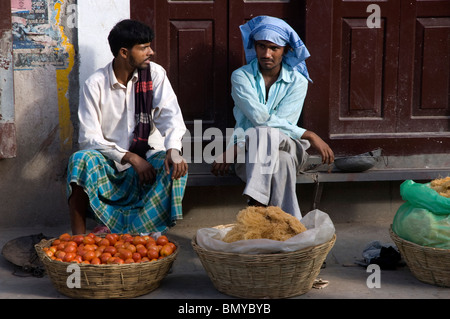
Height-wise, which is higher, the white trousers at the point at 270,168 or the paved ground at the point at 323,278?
the white trousers at the point at 270,168

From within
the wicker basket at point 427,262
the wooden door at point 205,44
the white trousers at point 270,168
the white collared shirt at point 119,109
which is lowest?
the wicker basket at point 427,262

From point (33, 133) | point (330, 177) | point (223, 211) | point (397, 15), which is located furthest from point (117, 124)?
point (397, 15)

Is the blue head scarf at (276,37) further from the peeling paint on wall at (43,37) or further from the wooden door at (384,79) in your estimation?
the peeling paint on wall at (43,37)

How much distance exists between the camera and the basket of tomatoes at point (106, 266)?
12.2 feet

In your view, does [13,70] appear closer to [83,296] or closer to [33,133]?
[33,133]

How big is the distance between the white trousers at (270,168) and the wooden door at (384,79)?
2.75 ft

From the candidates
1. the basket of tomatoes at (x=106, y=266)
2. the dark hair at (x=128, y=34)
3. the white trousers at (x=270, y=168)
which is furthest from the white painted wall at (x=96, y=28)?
the basket of tomatoes at (x=106, y=266)

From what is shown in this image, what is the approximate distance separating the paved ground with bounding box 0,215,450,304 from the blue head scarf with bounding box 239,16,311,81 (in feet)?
4.55

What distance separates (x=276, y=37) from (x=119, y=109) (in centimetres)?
124

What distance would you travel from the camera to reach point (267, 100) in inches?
194

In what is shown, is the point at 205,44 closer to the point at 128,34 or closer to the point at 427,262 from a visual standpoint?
the point at 128,34

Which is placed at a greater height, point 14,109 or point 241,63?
point 241,63

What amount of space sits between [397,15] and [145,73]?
2153 millimetres

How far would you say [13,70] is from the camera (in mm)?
4859
